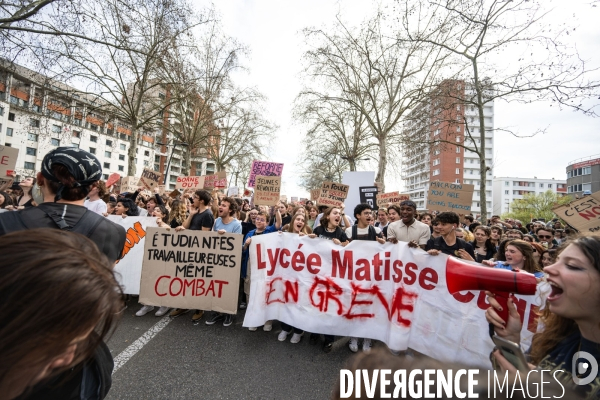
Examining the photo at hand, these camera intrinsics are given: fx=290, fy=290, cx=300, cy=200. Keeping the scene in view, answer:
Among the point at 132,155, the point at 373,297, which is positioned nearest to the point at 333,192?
the point at 373,297

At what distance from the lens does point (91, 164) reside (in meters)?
1.68

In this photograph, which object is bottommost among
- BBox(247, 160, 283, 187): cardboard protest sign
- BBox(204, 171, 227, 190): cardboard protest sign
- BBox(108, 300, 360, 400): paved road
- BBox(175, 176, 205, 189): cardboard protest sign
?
BBox(108, 300, 360, 400): paved road

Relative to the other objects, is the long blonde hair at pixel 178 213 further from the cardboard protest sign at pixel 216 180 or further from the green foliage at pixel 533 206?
the green foliage at pixel 533 206

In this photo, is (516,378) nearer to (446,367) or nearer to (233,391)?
(446,367)

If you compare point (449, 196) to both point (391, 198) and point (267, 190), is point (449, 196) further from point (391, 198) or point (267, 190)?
point (267, 190)

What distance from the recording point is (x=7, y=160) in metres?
6.72

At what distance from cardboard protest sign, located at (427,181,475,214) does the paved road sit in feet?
19.2

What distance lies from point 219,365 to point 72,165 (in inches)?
88.9

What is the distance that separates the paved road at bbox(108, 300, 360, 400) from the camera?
8.10ft

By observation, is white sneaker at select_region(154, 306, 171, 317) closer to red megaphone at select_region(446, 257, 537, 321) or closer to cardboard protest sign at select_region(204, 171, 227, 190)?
red megaphone at select_region(446, 257, 537, 321)

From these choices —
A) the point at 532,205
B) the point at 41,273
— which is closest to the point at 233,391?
the point at 41,273

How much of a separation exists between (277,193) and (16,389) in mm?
6171


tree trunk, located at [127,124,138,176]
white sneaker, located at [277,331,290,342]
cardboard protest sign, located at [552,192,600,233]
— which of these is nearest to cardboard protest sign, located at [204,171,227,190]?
tree trunk, located at [127,124,138,176]

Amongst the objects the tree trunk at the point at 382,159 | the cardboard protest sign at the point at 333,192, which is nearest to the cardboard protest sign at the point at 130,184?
the cardboard protest sign at the point at 333,192
